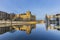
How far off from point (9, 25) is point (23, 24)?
35cm

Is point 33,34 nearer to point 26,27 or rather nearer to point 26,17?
point 26,27

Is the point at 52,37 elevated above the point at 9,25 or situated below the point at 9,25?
below

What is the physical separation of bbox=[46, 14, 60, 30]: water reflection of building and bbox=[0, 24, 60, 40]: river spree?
13 cm

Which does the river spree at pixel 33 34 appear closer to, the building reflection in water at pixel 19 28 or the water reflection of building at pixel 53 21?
the building reflection in water at pixel 19 28

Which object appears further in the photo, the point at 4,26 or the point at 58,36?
the point at 4,26

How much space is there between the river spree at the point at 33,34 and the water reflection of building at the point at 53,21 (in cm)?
13

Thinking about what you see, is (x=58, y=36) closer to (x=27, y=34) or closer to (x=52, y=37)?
(x=52, y=37)

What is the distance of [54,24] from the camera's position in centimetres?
323

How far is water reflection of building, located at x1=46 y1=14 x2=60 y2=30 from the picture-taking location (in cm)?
320

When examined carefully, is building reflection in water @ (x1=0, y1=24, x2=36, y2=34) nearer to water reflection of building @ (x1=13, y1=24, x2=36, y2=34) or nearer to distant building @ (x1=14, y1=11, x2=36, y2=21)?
water reflection of building @ (x1=13, y1=24, x2=36, y2=34)

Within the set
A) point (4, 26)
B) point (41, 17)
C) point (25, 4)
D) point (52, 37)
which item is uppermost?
point (25, 4)

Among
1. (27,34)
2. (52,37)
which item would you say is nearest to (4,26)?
(27,34)

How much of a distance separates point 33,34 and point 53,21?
0.60 metres

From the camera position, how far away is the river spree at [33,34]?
9.81 feet
